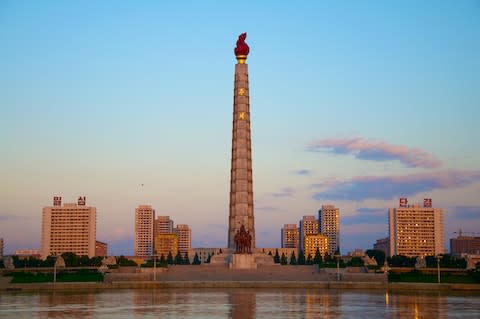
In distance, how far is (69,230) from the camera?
514ft

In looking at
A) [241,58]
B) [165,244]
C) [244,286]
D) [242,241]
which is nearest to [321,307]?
[244,286]

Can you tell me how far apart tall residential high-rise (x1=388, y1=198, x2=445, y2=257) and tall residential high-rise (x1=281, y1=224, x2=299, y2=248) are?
34.0 m

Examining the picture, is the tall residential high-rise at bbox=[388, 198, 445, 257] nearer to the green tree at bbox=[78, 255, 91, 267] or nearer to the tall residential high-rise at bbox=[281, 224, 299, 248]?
the tall residential high-rise at bbox=[281, 224, 299, 248]

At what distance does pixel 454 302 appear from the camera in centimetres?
3081

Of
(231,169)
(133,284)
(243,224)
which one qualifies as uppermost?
(231,169)

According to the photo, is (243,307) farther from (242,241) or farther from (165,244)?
(165,244)

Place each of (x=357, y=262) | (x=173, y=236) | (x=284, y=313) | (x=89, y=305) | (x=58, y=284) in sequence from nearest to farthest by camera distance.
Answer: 1. (x=284, y=313)
2. (x=89, y=305)
3. (x=58, y=284)
4. (x=357, y=262)
5. (x=173, y=236)

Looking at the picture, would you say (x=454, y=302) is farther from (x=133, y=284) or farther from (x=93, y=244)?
(x=93, y=244)

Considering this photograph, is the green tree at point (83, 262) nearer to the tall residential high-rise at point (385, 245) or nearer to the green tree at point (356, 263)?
the green tree at point (356, 263)

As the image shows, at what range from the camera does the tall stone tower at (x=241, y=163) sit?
225 feet

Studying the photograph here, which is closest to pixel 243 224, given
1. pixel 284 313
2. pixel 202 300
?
pixel 202 300

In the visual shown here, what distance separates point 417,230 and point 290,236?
138ft

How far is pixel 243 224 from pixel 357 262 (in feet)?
38.9

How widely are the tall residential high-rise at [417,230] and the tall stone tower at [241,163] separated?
10328 centimetres
